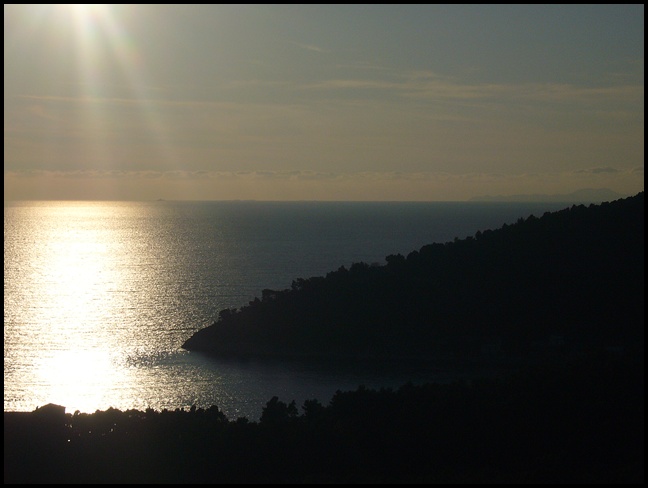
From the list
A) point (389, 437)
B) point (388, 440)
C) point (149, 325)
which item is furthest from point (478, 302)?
point (388, 440)

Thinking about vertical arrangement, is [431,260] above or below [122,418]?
above

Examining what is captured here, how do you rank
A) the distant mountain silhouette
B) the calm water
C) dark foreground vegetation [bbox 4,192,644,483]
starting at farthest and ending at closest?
the distant mountain silhouette, the calm water, dark foreground vegetation [bbox 4,192,644,483]

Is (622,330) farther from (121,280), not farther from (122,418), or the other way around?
(121,280)

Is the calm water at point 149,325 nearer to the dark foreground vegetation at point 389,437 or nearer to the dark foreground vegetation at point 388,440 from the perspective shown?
the dark foreground vegetation at point 389,437

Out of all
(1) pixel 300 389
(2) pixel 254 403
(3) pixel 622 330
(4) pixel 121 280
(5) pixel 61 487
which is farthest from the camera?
(4) pixel 121 280

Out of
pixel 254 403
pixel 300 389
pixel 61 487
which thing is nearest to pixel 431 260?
pixel 300 389

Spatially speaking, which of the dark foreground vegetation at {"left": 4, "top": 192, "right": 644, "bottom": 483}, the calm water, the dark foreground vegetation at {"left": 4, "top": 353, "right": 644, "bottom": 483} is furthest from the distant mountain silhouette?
the dark foreground vegetation at {"left": 4, "top": 353, "right": 644, "bottom": 483}

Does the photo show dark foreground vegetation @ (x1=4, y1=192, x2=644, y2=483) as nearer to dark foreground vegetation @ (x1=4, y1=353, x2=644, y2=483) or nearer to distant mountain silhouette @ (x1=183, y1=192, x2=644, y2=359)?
dark foreground vegetation @ (x1=4, y1=353, x2=644, y2=483)

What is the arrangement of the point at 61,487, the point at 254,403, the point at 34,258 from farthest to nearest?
the point at 34,258 < the point at 254,403 < the point at 61,487
